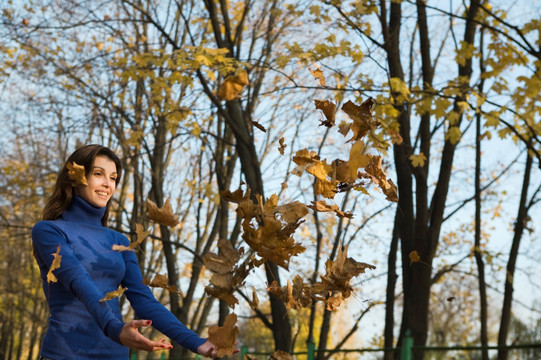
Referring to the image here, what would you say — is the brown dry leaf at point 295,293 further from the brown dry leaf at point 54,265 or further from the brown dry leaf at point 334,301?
the brown dry leaf at point 54,265

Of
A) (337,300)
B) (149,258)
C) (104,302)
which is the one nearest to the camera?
(104,302)

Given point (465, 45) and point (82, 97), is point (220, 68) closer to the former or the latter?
point (465, 45)

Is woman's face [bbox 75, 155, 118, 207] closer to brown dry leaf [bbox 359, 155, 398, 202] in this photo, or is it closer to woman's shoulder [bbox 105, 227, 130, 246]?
woman's shoulder [bbox 105, 227, 130, 246]

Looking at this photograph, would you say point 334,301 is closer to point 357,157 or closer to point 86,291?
point 357,157

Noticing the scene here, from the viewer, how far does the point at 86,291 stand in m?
1.84

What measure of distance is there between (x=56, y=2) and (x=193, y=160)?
3960 mm

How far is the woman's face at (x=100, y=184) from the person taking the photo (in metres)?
2.26

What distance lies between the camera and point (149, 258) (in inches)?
559

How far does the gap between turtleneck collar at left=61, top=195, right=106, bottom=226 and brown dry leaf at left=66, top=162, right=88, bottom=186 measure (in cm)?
8

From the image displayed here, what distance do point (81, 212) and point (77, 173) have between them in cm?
15

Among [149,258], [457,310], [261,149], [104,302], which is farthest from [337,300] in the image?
[457,310]

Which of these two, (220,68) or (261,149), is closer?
(220,68)

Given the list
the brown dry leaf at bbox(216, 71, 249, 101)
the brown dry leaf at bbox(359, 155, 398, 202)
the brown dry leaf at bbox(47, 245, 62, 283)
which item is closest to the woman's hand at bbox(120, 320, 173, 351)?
the brown dry leaf at bbox(47, 245, 62, 283)

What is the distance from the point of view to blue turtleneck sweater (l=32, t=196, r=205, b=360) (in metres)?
1.88
